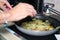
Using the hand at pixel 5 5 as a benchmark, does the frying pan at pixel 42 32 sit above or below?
below

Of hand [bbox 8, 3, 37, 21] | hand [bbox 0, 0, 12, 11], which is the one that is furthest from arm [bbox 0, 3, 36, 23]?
hand [bbox 0, 0, 12, 11]

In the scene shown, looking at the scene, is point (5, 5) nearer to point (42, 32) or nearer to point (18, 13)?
point (18, 13)

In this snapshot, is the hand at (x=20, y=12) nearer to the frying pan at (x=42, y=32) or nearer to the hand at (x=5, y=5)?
the frying pan at (x=42, y=32)

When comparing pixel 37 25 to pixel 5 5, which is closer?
pixel 37 25

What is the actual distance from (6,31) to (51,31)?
0.75ft

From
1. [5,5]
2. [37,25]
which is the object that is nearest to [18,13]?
[37,25]

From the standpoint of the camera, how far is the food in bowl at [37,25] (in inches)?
29.0

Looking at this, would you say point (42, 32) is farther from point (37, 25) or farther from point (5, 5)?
point (5, 5)

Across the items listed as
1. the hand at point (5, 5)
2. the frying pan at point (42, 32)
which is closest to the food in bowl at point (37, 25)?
the frying pan at point (42, 32)

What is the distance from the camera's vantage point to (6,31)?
0.75m

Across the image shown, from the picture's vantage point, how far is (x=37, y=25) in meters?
0.77

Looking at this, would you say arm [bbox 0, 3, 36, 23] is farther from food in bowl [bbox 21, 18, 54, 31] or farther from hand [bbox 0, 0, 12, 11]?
hand [bbox 0, 0, 12, 11]

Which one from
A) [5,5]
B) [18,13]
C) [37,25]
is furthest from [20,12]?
[5,5]

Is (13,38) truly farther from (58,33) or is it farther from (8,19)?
(58,33)
